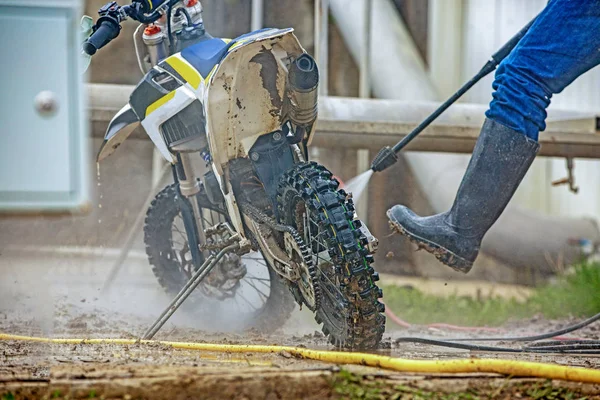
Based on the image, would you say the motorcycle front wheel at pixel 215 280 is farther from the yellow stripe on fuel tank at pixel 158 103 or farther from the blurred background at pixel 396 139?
the blurred background at pixel 396 139

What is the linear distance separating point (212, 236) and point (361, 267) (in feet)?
3.52

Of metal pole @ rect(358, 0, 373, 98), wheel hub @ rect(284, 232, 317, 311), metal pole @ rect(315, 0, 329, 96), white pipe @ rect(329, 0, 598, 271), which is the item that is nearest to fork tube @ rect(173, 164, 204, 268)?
wheel hub @ rect(284, 232, 317, 311)

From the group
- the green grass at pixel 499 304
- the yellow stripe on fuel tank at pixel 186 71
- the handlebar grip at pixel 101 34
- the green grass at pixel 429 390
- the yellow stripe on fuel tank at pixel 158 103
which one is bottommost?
the green grass at pixel 499 304

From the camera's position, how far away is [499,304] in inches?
265

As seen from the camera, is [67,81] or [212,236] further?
[212,236]

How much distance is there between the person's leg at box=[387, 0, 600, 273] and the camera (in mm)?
3662

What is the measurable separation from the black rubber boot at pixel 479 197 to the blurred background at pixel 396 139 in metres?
2.13

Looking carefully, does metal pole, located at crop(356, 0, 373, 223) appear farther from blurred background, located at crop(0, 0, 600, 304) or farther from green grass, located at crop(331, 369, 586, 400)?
green grass, located at crop(331, 369, 586, 400)

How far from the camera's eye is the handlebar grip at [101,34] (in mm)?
3873

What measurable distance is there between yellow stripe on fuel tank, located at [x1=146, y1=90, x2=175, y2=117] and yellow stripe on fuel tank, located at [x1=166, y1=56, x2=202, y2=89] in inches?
3.8

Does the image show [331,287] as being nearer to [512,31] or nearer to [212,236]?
[212,236]

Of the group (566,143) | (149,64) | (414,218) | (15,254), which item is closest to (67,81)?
(149,64)

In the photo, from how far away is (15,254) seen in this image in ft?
20.0

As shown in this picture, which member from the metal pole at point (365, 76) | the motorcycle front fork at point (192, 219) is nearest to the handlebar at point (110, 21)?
the motorcycle front fork at point (192, 219)
